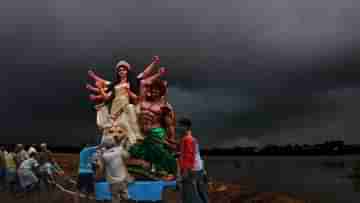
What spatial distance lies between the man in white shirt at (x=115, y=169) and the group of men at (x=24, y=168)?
23.9 ft

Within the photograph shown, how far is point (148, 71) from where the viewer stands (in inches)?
560

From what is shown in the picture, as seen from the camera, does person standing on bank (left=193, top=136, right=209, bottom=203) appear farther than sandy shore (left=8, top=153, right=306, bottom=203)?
No

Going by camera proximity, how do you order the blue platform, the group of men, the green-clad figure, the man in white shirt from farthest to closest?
the group of men, the green-clad figure, the blue platform, the man in white shirt

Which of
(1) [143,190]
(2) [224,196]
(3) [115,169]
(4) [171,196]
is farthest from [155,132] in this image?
(2) [224,196]

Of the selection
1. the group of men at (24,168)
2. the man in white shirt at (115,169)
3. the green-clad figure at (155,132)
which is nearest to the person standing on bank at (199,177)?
the man in white shirt at (115,169)

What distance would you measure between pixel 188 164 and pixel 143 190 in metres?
2.46

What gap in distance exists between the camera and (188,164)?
10.1 m

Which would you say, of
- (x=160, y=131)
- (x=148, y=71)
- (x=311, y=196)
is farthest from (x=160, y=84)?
(x=311, y=196)

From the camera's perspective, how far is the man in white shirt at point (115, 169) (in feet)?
33.5

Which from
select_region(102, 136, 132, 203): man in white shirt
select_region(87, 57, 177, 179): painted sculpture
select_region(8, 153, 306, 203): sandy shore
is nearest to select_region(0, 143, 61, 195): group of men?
select_region(8, 153, 306, 203): sandy shore

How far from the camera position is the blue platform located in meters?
12.0

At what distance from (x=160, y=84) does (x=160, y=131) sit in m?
1.55

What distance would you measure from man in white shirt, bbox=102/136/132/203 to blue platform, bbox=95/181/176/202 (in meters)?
1.49

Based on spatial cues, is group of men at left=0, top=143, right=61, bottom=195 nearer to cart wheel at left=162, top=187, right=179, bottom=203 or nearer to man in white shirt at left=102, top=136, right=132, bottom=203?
cart wheel at left=162, top=187, right=179, bottom=203
